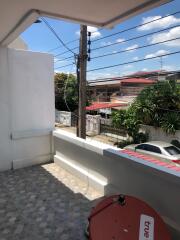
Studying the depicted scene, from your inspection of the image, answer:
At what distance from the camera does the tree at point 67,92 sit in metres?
19.7

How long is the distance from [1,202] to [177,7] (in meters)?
6.85

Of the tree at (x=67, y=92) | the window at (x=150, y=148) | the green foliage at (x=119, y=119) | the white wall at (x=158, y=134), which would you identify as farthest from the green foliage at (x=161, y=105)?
the tree at (x=67, y=92)

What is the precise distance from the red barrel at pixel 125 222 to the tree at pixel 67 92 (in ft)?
55.9

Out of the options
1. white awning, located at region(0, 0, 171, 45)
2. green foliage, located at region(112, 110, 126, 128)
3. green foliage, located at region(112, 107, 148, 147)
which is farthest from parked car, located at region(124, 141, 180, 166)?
white awning, located at region(0, 0, 171, 45)

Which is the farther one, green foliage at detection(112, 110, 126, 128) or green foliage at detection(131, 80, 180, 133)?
green foliage at detection(112, 110, 126, 128)

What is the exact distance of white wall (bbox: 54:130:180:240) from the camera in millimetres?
2176

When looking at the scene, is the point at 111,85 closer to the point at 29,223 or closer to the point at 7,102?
the point at 7,102

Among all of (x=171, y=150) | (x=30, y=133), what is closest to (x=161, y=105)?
(x=171, y=150)

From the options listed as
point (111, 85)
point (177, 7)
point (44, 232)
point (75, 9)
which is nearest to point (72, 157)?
point (44, 232)

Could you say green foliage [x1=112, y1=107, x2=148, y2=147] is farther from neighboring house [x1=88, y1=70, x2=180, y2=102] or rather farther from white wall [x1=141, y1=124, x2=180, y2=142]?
neighboring house [x1=88, y1=70, x2=180, y2=102]

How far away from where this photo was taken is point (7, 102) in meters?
3.98

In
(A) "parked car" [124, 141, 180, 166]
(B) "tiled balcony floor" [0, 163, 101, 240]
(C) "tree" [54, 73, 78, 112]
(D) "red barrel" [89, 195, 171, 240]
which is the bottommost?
(A) "parked car" [124, 141, 180, 166]

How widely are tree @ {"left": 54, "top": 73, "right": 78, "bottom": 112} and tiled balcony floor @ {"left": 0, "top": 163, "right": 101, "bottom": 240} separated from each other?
1540 centimetres

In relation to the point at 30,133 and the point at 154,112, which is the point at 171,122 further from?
the point at 30,133
